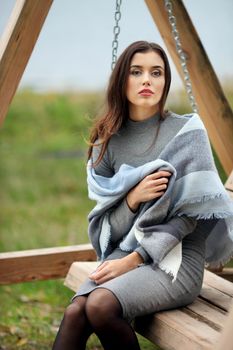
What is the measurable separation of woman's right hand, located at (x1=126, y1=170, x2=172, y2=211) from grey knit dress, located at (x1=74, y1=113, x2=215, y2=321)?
0.33ft

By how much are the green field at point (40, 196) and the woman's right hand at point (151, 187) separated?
487mm

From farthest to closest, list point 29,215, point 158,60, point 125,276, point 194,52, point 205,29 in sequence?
→ point 29,215, point 205,29, point 194,52, point 158,60, point 125,276

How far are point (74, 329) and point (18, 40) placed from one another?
1496 mm

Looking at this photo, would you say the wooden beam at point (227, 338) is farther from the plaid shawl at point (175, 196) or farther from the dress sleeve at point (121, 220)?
the dress sleeve at point (121, 220)

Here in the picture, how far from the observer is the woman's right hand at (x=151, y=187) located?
8.47 ft

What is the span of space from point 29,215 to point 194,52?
13.6 feet

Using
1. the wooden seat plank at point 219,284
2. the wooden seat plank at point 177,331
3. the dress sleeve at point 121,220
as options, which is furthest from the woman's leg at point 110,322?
the wooden seat plank at point 219,284

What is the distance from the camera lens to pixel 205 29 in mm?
6758

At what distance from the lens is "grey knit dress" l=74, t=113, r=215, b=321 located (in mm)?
2490

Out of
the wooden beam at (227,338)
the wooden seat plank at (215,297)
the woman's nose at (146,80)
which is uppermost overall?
the woman's nose at (146,80)

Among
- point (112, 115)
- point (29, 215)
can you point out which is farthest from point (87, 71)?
point (112, 115)

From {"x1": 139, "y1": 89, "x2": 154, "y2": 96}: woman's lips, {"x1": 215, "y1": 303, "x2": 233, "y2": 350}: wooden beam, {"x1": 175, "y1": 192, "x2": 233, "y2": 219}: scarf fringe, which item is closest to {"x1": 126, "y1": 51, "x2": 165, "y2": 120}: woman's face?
{"x1": 139, "y1": 89, "x2": 154, "y2": 96}: woman's lips

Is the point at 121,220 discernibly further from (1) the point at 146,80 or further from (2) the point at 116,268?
(1) the point at 146,80

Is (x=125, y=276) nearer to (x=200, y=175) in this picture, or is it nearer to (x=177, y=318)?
(x=177, y=318)
